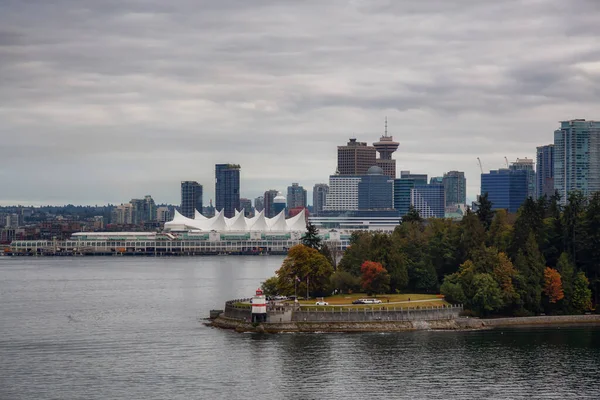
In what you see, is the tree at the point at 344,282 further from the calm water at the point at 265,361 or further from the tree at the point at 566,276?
the tree at the point at 566,276

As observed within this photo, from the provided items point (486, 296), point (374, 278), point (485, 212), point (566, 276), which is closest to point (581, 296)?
point (566, 276)

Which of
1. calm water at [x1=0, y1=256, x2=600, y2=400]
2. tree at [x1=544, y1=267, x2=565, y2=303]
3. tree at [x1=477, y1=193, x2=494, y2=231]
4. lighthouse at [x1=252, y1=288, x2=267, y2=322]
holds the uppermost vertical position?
tree at [x1=477, y1=193, x2=494, y2=231]

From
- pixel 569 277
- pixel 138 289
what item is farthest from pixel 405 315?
pixel 138 289

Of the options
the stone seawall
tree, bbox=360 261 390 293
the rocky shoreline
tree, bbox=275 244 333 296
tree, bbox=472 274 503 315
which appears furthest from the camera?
tree, bbox=360 261 390 293

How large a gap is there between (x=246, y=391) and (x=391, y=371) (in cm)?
915

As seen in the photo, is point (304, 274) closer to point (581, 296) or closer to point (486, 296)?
point (486, 296)

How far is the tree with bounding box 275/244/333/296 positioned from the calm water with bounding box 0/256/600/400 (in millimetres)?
7022

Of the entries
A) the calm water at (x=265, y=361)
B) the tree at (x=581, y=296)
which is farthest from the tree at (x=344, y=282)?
the tree at (x=581, y=296)

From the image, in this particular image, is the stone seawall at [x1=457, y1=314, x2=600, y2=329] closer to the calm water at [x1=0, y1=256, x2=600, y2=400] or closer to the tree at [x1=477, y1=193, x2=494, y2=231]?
the calm water at [x1=0, y1=256, x2=600, y2=400]

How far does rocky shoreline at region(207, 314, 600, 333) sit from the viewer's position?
243 feet

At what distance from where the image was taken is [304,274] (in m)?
84.4

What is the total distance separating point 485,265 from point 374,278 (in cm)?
864

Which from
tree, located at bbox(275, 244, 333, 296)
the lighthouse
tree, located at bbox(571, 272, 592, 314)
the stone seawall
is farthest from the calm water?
tree, located at bbox(275, 244, 333, 296)

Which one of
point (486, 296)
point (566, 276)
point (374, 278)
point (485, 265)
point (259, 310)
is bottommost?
point (259, 310)
